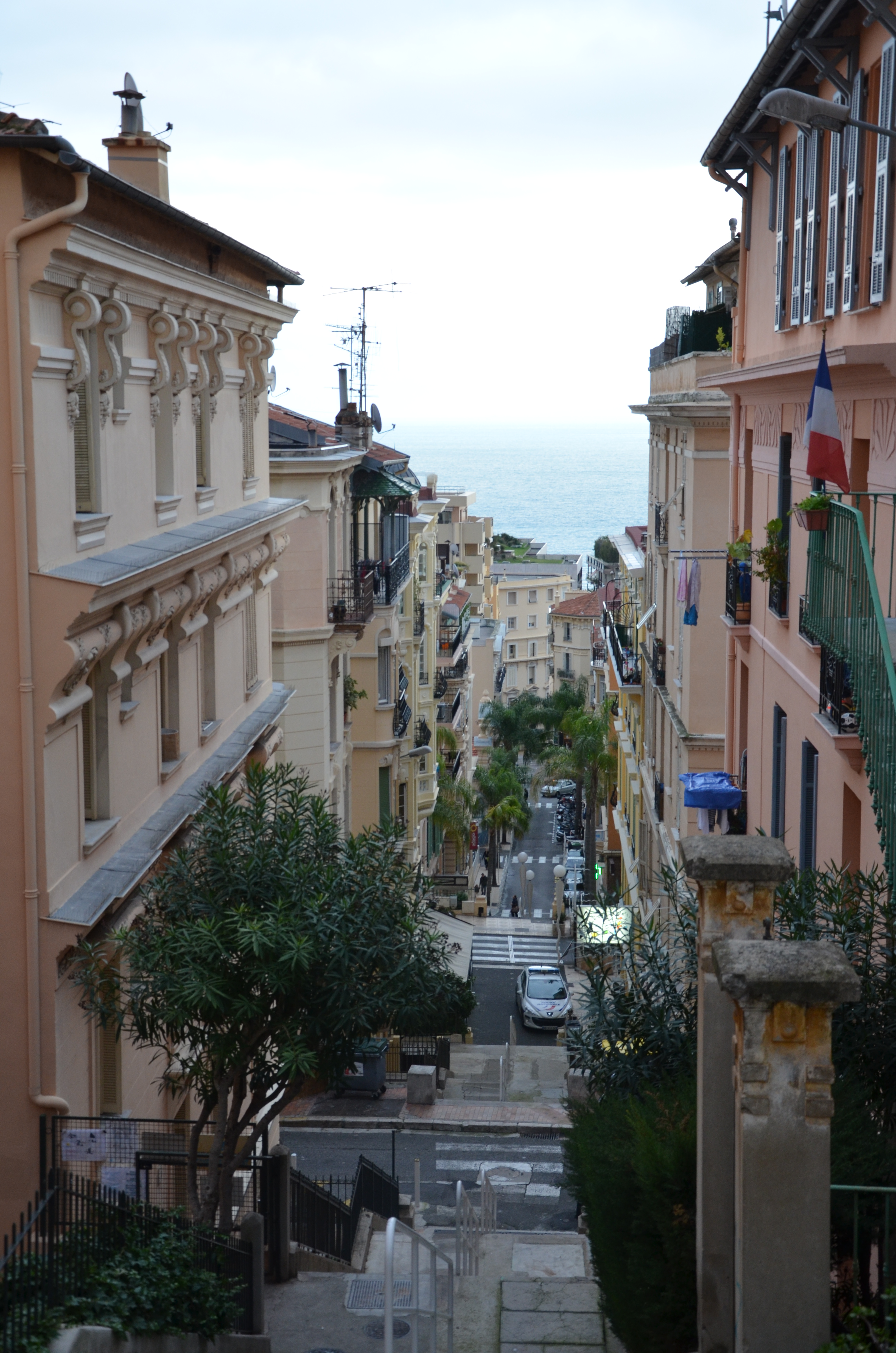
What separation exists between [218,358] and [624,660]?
88.3 ft

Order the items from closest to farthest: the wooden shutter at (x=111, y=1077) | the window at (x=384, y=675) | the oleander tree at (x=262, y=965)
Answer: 1. the oleander tree at (x=262, y=965)
2. the wooden shutter at (x=111, y=1077)
3. the window at (x=384, y=675)

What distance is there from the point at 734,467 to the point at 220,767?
29.9ft

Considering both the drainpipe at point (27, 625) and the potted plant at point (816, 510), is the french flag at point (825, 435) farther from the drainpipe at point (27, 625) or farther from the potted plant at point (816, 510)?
the drainpipe at point (27, 625)

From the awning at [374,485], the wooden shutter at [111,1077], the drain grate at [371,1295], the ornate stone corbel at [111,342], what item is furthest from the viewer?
the awning at [374,485]

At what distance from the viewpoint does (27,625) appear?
12.6 meters

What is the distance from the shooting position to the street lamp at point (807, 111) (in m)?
9.86

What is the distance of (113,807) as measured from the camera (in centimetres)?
1533

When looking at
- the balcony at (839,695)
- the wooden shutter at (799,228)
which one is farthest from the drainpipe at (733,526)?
the balcony at (839,695)

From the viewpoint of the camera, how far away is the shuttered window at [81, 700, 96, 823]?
14.9 meters

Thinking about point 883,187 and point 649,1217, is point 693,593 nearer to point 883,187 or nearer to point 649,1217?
point 883,187

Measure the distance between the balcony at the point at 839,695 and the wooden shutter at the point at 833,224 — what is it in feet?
13.1

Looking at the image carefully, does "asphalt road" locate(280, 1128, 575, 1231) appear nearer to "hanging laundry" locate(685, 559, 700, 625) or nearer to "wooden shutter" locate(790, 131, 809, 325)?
"hanging laundry" locate(685, 559, 700, 625)

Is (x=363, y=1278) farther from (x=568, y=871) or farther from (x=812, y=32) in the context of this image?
(x=568, y=871)

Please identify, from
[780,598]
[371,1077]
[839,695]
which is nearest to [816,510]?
[839,695]
